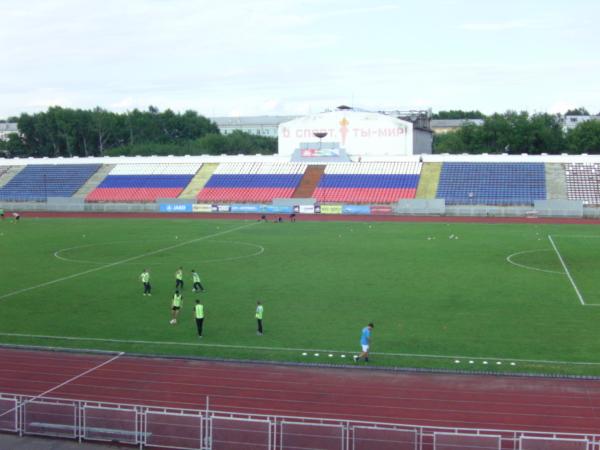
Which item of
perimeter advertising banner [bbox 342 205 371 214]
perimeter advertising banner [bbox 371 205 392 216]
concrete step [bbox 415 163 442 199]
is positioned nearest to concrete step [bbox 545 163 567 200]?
concrete step [bbox 415 163 442 199]

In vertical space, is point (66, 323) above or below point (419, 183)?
below

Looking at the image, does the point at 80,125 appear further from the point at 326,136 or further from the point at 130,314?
the point at 130,314

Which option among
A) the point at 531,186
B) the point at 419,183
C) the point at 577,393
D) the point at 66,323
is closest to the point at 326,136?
the point at 419,183

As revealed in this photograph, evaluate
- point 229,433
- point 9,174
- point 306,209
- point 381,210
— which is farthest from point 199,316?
point 9,174

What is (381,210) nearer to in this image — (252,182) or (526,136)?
(252,182)

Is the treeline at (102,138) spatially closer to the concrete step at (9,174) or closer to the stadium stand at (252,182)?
the concrete step at (9,174)

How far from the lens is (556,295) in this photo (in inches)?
1155

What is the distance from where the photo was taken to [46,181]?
87438 millimetres

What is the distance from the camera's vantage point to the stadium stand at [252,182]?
7750 cm

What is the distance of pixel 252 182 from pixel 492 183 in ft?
89.5

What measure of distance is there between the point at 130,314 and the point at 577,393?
16710 mm

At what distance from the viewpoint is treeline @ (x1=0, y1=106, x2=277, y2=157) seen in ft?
393

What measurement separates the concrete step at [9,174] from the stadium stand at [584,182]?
67.9m

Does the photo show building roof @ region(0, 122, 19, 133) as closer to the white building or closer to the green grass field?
the white building
